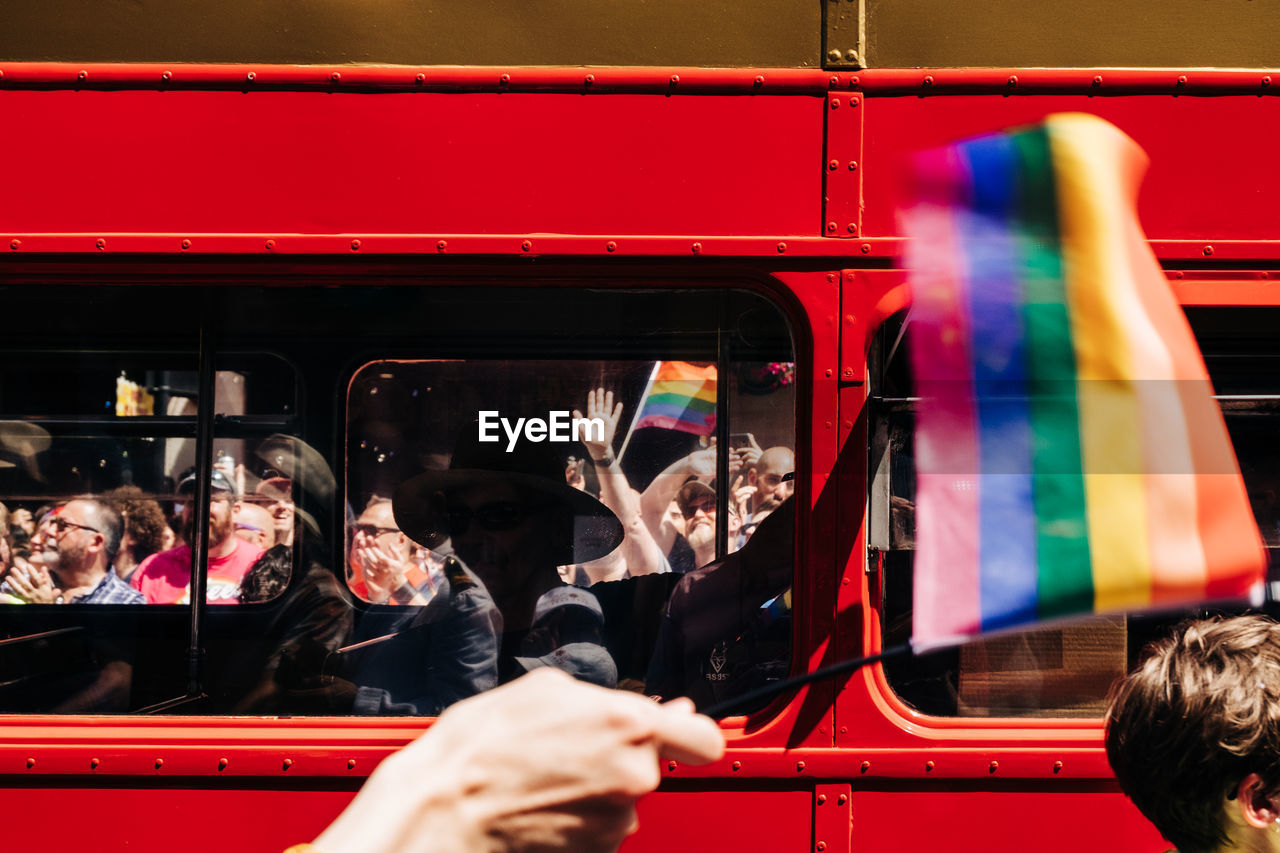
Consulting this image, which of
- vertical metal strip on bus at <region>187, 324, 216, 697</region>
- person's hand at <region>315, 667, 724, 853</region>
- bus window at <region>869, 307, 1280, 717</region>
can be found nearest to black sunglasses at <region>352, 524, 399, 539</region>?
vertical metal strip on bus at <region>187, 324, 216, 697</region>

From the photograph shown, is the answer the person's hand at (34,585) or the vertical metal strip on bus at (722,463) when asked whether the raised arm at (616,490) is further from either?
the person's hand at (34,585)

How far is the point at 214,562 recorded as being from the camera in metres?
1.97

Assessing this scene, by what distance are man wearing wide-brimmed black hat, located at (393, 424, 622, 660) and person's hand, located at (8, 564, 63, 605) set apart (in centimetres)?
77

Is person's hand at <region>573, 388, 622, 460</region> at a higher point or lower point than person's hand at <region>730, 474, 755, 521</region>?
higher

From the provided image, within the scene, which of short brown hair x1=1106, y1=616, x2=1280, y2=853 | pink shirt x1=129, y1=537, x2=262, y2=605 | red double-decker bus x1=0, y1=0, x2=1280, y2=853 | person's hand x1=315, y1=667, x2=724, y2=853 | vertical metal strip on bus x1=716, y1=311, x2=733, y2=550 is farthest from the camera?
pink shirt x1=129, y1=537, x2=262, y2=605

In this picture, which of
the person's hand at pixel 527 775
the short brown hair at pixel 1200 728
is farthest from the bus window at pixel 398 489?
the person's hand at pixel 527 775

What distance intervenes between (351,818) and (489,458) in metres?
1.33

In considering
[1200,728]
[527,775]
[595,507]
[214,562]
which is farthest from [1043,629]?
[214,562]

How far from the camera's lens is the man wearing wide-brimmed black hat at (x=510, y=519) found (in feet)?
6.31

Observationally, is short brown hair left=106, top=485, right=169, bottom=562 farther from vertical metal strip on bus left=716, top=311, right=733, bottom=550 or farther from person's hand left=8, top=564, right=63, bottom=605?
vertical metal strip on bus left=716, top=311, right=733, bottom=550

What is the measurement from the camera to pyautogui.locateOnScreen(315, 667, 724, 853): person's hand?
2.08ft

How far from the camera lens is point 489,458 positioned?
6.34 ft

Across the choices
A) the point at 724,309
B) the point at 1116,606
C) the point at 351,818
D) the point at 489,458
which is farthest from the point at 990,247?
the point at 489,458

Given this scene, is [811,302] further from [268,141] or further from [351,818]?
[351,818]
